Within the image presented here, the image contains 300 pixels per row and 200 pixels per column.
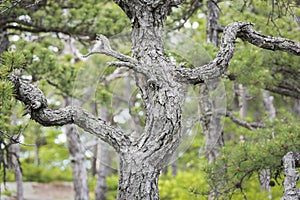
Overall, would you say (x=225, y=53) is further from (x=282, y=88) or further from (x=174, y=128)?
(x=282, y=88)

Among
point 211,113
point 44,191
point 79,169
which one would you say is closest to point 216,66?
point 211,113

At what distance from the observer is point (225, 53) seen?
2.40m

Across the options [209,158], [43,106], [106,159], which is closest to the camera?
[43,106]

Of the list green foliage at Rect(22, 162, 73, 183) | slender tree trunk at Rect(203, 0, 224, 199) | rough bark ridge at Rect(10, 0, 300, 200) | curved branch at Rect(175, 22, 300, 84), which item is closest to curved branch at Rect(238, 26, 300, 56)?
curved branch at Rect(175, 22, 300, 84)

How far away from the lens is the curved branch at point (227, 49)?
2291 millimetres

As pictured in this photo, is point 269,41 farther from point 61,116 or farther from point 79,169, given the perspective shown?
point 79,169

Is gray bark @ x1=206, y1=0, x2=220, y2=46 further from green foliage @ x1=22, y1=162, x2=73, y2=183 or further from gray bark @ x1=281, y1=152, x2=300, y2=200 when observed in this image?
green foliage @ x1=22, y1=162, x2=73, y2=183

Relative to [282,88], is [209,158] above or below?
below

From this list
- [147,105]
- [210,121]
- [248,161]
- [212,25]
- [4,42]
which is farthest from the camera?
[212,25]

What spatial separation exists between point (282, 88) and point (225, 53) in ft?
7.55

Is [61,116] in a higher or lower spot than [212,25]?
lower

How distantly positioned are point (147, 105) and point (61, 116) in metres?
0.42

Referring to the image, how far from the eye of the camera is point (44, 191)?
8672 mm

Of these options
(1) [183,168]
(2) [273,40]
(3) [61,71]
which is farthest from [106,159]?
(1) [183,168]
